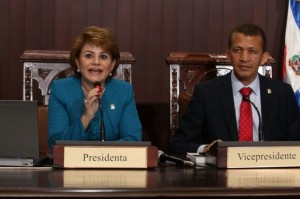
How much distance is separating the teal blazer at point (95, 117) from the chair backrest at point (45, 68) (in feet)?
1.84

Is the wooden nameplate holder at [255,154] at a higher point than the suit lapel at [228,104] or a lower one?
lower

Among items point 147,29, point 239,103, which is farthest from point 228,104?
point 147,29

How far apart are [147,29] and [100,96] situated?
→ 1379 mm

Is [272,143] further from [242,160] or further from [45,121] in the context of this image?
[45,121]

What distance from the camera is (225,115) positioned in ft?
8.88

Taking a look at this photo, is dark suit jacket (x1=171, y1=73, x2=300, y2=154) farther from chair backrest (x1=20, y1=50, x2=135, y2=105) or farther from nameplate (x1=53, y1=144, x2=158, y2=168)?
nameplate (x1=53, y1=144, x2=158, y2=168)

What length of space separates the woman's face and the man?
520mm

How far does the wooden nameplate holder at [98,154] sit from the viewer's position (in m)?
1.80

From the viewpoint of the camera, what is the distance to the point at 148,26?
12.4ft

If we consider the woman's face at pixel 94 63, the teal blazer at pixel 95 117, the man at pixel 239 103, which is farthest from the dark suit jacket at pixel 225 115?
the woman's face at pixel 94 63

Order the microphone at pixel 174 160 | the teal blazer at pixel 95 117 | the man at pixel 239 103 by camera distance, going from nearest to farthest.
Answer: the microphone at pixel 174 160, the teal blazer at pixel 95 117, the man at pixel 239 103

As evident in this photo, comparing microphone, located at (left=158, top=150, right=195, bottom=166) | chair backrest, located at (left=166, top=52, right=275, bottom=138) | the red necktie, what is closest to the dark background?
chair backrest, located at (left=166, top=52, right=275, bottom=138)

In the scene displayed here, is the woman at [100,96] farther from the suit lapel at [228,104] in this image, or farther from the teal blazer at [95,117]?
the suit lapel at [228,104]

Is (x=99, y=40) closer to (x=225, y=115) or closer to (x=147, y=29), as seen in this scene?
(x=225, y=115)
